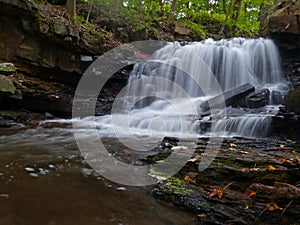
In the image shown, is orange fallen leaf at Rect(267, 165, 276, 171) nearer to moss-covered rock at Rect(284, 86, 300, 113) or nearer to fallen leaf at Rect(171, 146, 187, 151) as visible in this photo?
fallen leaf at Rect(171, 146, 187, 151)

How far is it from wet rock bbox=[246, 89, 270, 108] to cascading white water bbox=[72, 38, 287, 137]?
31 cm

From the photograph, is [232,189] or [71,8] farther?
[71,8]

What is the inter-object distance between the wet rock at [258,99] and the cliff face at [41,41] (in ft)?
18.0

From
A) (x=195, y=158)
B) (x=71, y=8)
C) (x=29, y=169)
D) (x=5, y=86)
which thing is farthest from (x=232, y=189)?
(x=71, y=8)

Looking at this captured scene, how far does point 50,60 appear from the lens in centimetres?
815

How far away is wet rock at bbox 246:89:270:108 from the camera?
780 cm

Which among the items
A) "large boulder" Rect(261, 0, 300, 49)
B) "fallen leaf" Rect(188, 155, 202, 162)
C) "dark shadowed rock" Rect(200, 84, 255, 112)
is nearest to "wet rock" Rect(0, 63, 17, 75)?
"fallen leaf" Rect(188, 155, 202, 162)

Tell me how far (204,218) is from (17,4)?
287 inches

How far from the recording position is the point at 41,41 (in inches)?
314

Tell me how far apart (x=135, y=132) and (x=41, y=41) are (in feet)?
14.6

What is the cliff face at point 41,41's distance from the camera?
7.25 m

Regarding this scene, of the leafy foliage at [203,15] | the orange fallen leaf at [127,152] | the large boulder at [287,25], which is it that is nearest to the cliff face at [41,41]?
the orange fallen leaf at [127,152]

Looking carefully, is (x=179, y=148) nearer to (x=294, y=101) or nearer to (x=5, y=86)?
(x=294, y=101)

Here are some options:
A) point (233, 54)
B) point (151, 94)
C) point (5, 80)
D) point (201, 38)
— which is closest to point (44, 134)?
point (5, 80)
